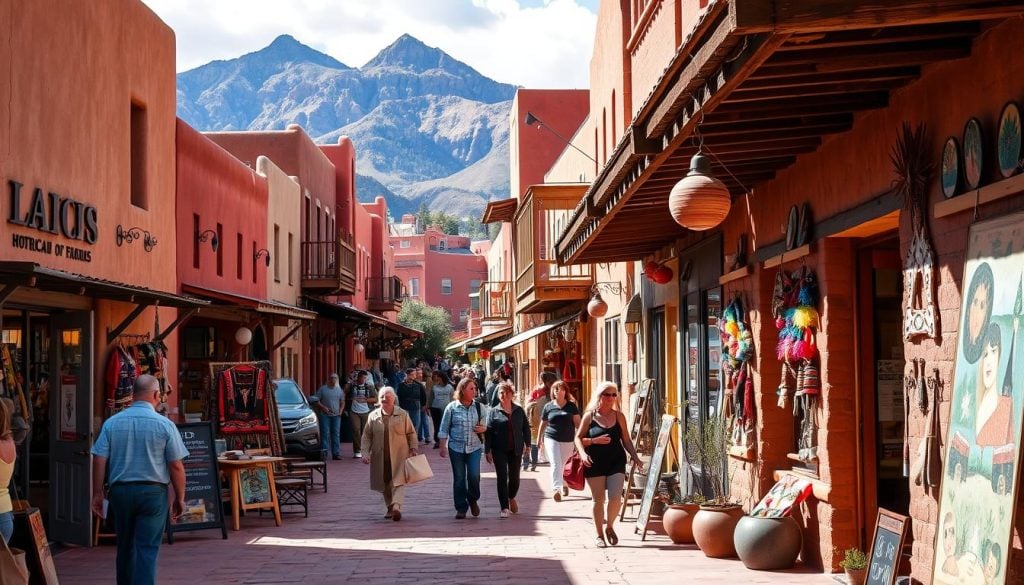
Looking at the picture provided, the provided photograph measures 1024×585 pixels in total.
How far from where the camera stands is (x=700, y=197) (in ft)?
30.2

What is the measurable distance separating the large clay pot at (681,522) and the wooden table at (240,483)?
4892 mm

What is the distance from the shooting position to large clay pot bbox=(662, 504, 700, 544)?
12.5 m

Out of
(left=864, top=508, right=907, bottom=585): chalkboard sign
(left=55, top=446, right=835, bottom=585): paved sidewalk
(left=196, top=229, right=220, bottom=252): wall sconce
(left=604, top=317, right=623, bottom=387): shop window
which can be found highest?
(left=196, top=229, right=220, bottom=252): wall sconce

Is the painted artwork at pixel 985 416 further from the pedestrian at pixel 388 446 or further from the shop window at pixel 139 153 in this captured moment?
the shop window at pixel 139 153

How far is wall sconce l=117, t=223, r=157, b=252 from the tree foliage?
5447cm

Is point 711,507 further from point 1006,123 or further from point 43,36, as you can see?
point 43,36

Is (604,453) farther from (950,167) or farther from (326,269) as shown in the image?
(326,269)

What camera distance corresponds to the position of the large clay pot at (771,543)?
10445mm

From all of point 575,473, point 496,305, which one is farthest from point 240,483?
point 496,305

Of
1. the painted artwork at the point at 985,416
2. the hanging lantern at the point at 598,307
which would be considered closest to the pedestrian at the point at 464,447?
the hanging lantern at the point at 598,307

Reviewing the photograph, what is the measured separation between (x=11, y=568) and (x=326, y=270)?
87.0 feet

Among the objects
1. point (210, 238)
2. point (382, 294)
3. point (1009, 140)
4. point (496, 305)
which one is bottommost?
Answer: point (1009, 140)

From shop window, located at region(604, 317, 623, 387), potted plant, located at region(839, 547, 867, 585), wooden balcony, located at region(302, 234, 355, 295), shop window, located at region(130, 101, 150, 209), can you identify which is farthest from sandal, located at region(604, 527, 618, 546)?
wooden balcony, located at region(302, 234, 355, 295)

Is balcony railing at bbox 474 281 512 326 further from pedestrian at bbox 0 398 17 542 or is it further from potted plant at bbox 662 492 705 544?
pedestrian at bbox 0 398 17 542
